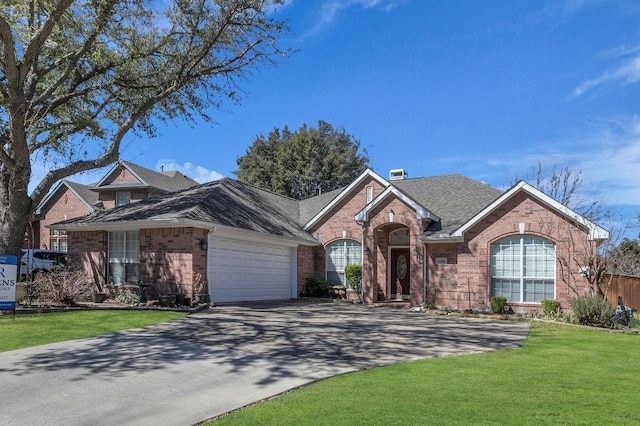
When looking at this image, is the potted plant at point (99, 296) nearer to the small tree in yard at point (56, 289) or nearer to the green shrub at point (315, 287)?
the small tree in yard at point (56, 289)

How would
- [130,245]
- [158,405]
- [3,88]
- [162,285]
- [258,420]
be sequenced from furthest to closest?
[130,245] < [162,285] < [3,88] < [158,405] < [258,420]

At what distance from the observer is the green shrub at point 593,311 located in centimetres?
1507

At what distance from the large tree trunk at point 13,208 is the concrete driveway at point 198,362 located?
263 inches

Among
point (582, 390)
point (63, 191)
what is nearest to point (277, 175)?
point (63, 191)

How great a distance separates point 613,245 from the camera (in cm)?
1688

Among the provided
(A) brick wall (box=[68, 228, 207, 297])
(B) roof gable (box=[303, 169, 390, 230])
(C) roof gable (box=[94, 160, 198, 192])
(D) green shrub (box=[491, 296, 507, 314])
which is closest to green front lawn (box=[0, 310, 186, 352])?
(A) brick wall (box=[68, 228, 207, 297])

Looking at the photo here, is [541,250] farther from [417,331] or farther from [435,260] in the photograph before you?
[417,331]

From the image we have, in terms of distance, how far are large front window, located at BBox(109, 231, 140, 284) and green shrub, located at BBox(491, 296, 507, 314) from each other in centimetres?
1301

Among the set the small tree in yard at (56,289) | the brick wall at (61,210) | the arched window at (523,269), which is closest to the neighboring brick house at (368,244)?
the arched window at (523,269)

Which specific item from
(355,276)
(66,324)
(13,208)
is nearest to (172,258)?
(13,208)

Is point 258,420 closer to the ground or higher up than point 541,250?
closer to the ground

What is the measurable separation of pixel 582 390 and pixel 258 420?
4589 millimetres

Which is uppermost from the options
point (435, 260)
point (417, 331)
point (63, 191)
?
point (63, 191)

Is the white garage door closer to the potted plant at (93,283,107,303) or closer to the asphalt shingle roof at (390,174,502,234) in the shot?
the potted plant at (93,283,107,303)
